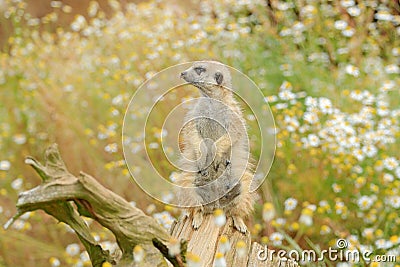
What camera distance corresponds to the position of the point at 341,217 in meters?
2.65

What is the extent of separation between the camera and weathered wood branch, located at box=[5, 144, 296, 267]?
1.15 m

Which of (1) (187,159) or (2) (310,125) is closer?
(1) (187,159)

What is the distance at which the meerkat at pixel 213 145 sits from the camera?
1.21 meters

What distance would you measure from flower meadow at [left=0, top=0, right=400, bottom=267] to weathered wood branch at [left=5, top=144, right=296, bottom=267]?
1.72ft

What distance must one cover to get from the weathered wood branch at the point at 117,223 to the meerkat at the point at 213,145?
0.10 metres

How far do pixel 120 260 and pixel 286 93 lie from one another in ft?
5.94

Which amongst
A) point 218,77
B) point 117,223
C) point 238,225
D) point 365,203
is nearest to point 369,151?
point 365,203

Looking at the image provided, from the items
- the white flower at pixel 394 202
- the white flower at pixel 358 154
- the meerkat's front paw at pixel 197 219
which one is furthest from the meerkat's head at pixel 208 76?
the white flower at pixel 358 154

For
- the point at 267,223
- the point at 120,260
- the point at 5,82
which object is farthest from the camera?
the point at 5,82

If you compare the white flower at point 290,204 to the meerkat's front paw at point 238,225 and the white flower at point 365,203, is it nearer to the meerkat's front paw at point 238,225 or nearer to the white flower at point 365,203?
the white flower at point 365,203

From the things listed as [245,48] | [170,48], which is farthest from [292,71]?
[170,48]

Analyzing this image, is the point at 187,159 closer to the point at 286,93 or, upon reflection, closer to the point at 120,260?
the point at 120,260
